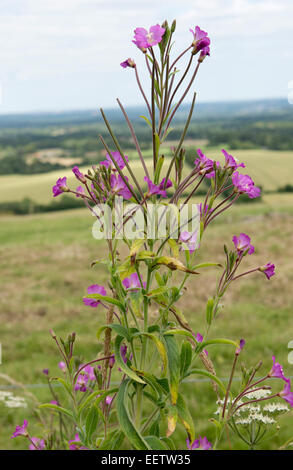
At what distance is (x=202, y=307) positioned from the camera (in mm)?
7410

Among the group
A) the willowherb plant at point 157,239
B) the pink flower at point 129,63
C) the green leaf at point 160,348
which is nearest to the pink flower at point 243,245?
the willowherb plant at point 157,239

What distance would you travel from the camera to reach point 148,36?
123 centimetres

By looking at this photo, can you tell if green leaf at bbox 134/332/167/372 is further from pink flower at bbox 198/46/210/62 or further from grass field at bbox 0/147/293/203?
grass field at bbox 0/147/293/203

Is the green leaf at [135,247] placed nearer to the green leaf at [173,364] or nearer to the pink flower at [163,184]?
the pink flower at [163,184]

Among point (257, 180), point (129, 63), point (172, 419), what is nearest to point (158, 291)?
point (172, 419)

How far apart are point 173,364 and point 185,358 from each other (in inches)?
1.9

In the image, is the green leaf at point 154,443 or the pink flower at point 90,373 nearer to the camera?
the green leaf at point 154,443

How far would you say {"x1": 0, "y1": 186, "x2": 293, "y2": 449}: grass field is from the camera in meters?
5.36

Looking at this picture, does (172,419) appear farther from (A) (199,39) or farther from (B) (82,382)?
(A) (199,39)

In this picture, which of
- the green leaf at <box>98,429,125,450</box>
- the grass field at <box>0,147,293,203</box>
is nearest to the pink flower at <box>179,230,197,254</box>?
the green leaf at <box>98,429,125,450</box>

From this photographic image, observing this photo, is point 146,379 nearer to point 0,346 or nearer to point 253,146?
point 0,346

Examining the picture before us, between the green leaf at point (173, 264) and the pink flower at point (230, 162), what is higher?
the pink flower at point (230, 162)

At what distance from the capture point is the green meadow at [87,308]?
4816 millimetres

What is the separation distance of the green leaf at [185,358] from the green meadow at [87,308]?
620 mm
